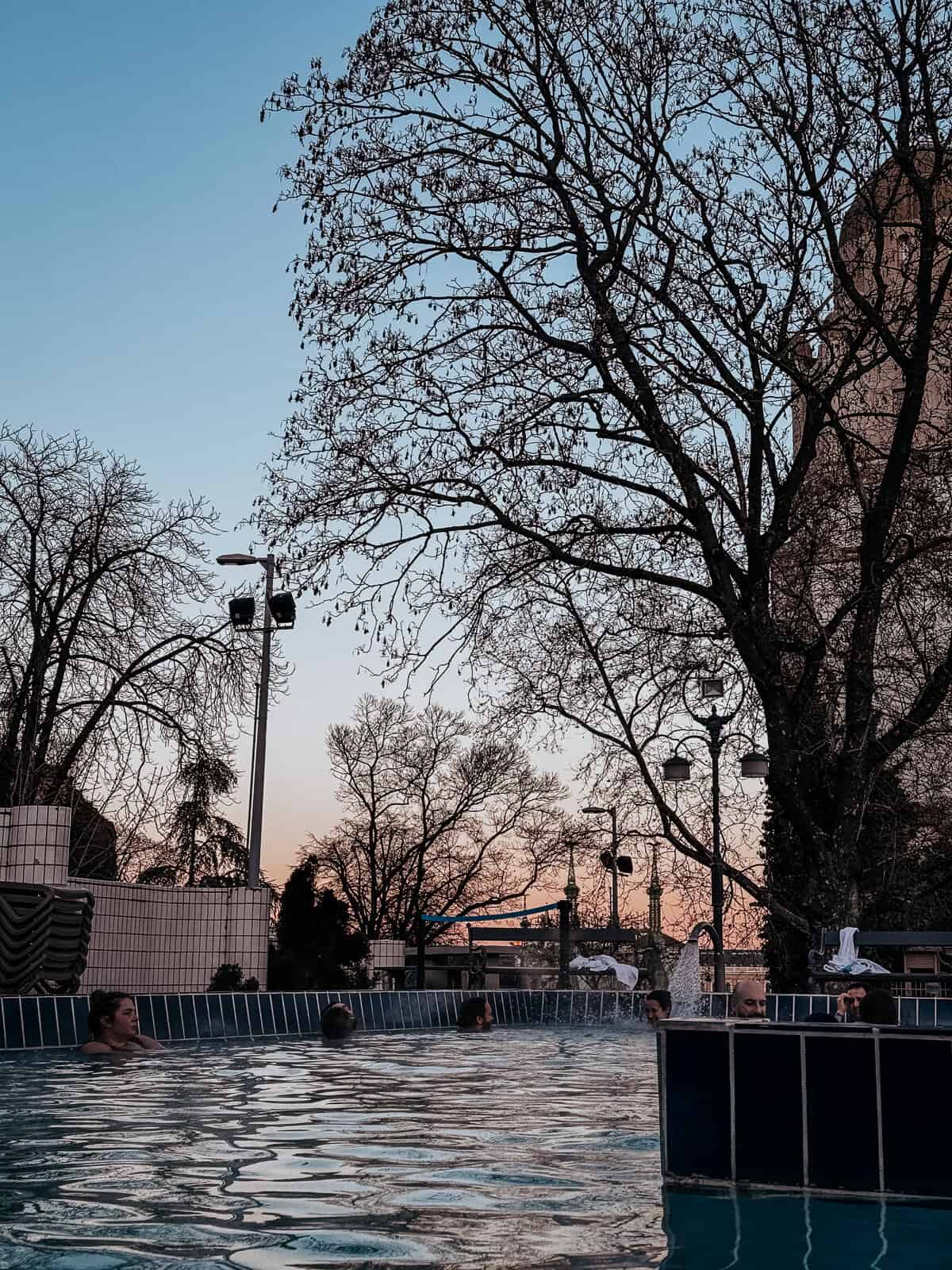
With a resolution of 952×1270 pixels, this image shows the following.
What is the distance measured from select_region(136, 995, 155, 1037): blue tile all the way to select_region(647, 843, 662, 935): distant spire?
8699 mm

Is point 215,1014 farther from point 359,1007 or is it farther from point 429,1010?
point 429,1010

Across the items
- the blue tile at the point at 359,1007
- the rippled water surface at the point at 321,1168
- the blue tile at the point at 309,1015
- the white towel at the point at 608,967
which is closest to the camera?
the rippled water surface at the point at 321,1168

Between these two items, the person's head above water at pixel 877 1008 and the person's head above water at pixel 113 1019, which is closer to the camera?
the person's head above water at pixel 877 1008

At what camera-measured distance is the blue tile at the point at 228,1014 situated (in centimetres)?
1691

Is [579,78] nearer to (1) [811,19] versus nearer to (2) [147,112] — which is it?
(1) [811,19]

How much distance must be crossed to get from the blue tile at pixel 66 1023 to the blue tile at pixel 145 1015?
61.3 inches

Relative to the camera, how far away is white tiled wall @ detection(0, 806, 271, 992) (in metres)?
19.2

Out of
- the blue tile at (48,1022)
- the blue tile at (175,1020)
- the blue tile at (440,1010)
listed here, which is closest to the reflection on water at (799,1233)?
the blue tile at (48,1022)

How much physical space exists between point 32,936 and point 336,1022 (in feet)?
13.3

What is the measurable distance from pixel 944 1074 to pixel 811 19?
14104 millimetres

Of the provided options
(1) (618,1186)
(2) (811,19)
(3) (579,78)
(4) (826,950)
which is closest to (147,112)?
(3) (579,78)

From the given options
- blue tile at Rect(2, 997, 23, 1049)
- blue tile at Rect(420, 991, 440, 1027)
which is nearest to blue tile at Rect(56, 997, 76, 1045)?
blue tile at Rect(2, 997, 23, 1049)

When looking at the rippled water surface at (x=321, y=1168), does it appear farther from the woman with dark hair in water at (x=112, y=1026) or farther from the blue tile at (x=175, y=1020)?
the blue tile at (x=175, y=1020)

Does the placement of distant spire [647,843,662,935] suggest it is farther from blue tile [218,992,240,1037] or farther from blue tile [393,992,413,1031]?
blue tile [218,992,240,1037]
